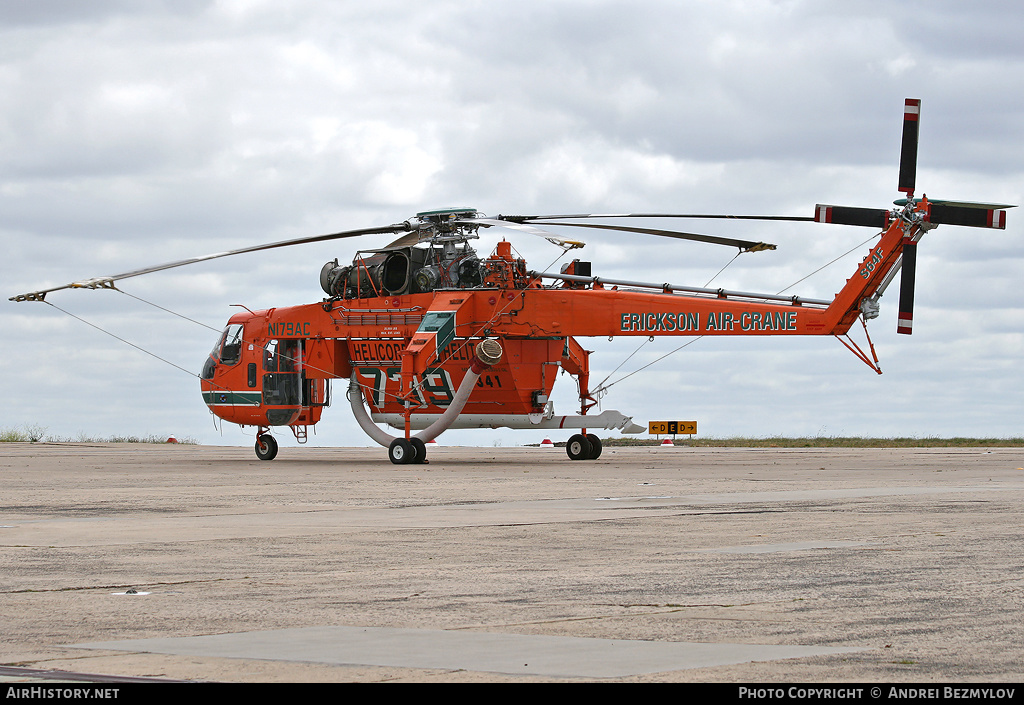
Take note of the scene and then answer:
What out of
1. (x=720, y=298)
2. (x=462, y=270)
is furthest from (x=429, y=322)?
(x=720, y=298)

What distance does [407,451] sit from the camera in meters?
33.2

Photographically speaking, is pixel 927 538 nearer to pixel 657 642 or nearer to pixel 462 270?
pixel 657 642

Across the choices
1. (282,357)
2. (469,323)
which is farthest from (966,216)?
(282,357)

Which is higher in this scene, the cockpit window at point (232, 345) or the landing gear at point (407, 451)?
the cockpit window at point (232, 345)

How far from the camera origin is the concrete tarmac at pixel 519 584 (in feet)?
24.3

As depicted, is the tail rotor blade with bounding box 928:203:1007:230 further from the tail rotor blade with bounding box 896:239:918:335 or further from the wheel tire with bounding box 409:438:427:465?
the wheel tire with bounding box 409:438:427:465

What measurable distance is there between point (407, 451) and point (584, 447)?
5115mm

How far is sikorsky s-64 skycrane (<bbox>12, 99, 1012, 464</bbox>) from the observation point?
29.7 metres

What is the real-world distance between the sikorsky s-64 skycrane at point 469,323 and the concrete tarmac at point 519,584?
8.20 meters

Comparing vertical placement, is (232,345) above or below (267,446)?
above

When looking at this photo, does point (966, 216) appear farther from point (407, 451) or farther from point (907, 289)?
point (407, 451)

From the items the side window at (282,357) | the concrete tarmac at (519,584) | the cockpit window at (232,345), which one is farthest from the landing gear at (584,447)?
A: the concrete tarmac at (519,584)

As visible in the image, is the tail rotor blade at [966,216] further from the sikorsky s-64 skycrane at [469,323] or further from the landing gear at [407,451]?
the landing gear at [407,451]

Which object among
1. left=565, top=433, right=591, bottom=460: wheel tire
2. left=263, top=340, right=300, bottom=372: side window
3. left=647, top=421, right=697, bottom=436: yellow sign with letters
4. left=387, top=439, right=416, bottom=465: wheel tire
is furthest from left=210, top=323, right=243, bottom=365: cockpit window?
left=647, top=421, right=697, bottom=436: yellow sign with letters
